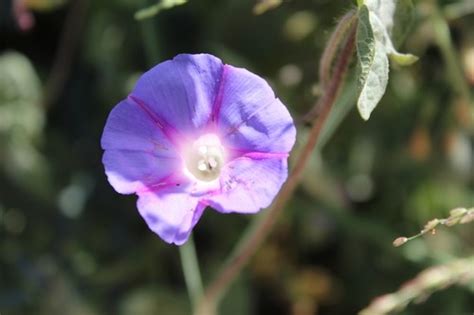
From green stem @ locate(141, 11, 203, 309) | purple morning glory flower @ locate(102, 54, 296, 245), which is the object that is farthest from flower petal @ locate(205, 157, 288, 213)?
green stem @ locate(141, 11, 203, 309)

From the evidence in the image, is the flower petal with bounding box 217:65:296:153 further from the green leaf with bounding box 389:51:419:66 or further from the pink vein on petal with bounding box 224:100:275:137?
the green leaf with bounding box 389:51:419:66

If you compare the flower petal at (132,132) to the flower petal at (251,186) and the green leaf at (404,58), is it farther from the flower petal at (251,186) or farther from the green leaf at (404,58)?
the green leaf at (404,58)

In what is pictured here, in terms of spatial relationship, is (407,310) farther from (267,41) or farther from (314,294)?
(267,41)

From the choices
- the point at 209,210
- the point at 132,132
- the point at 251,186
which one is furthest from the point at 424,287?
the point at 209,210

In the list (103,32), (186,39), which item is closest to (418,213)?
(186,39)

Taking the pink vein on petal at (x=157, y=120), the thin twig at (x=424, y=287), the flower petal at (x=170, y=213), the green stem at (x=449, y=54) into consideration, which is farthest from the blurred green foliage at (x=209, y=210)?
the flower petal at (x=170, y=213)

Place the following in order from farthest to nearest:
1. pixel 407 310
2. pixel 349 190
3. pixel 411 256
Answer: pixel 349 190 → pixel 407 310 → pixel 411 256
